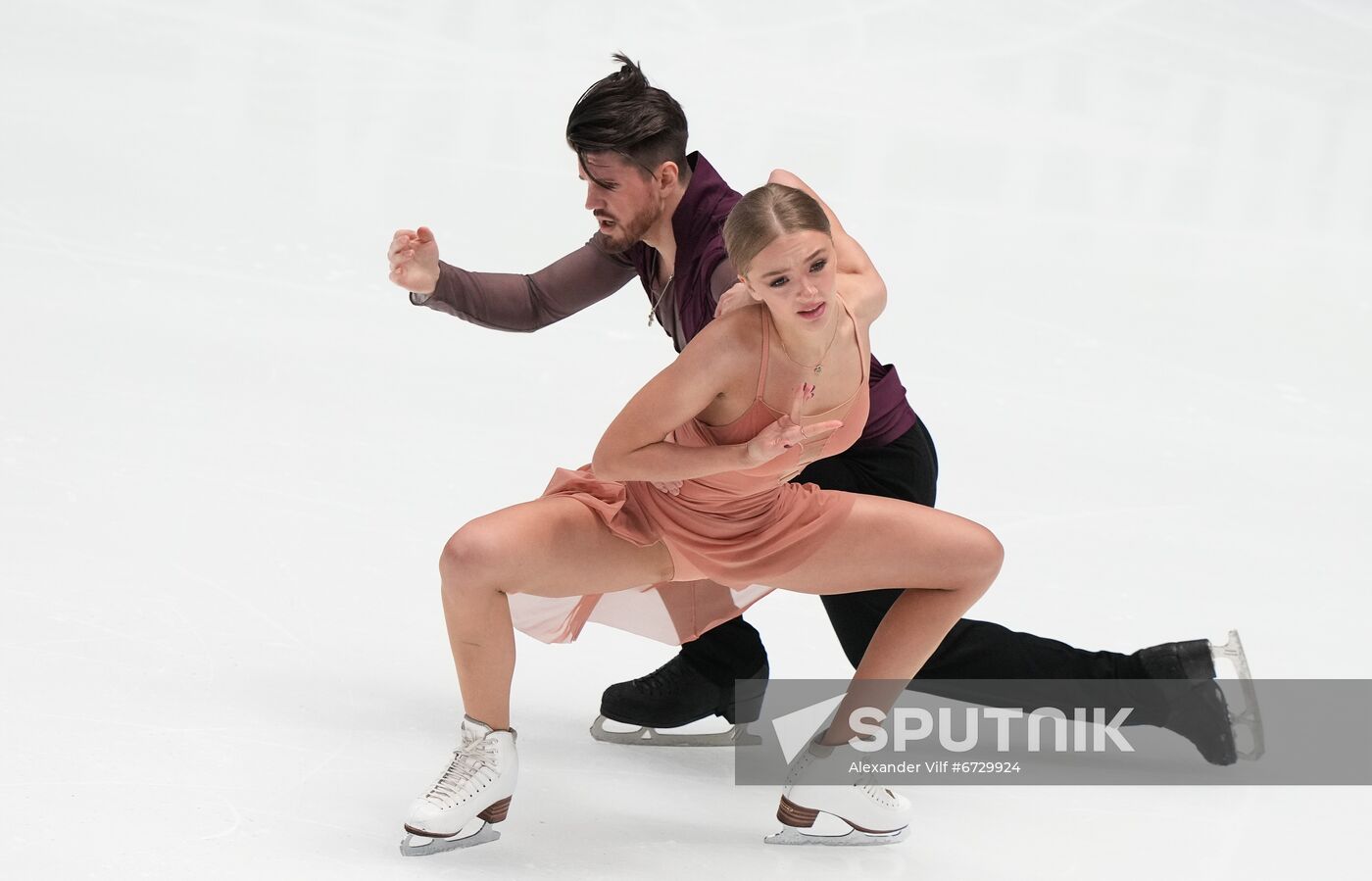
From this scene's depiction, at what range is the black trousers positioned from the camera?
350cm

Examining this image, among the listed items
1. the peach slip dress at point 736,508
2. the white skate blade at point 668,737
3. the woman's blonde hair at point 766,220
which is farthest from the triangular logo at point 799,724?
the woman's blonde hair at point 766,220

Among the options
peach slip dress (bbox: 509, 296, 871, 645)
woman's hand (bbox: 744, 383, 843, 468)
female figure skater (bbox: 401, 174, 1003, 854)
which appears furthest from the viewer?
peach slip dress (bbox: 509, 296, 871, 645)

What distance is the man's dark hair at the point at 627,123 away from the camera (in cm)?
332

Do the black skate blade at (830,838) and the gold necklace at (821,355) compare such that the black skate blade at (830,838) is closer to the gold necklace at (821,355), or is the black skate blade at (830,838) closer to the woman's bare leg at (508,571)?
the woman's bare leg at (508,571)

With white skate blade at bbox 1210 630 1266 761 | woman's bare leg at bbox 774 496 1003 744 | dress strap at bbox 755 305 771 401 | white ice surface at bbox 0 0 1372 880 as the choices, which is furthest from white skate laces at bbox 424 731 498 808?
white skate blade at bbox 1210 630 1266 761

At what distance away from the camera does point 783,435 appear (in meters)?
2.81

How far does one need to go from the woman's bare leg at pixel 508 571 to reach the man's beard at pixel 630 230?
25.1 inches

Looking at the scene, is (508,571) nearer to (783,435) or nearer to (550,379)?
(783,435)

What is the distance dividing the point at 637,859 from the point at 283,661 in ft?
3.58

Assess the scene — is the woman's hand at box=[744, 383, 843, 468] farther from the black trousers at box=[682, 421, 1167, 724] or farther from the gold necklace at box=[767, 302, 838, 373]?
the black trousers at box=[682, 421, 1167, 724]

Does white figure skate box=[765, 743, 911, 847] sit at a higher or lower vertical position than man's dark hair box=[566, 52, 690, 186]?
lower

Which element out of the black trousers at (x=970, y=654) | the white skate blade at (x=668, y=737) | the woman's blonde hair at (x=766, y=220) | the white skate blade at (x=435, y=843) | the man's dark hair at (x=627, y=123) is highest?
the man's dark hair at (x=627, y=123)

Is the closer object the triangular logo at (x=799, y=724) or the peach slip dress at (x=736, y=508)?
the peach slip dress at (x=736, y=508)

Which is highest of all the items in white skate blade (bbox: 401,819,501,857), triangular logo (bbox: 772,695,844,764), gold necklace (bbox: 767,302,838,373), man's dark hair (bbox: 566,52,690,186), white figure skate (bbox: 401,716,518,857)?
man's dark hair (bbox: 566,52,690,186)
